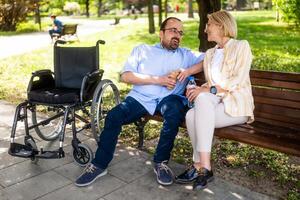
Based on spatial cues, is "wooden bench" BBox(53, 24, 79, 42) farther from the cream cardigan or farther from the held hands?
the cream cardigan

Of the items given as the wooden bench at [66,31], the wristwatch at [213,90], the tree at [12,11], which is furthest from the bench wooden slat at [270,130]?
the tree at [12,11]

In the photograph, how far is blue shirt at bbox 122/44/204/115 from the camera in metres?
4.35

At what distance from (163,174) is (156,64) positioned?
118 centimetres

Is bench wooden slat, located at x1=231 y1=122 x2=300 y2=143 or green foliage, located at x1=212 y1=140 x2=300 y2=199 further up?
bench wooden slat, located at x1=231 y1=122 x2=300 y2=143

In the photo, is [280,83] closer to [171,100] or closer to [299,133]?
[299,133]

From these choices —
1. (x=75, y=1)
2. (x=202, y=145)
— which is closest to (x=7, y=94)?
(x=202, y=145)

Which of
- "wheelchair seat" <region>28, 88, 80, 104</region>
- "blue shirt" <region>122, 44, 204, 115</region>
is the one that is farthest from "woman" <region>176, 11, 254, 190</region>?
"wheelchair seat" <region>28, 88, 80, 104</region>

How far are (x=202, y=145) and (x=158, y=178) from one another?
562 mm

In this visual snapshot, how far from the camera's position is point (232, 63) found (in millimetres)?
3840

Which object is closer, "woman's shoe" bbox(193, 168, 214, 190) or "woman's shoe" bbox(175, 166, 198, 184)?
"woman's shoe" bbox(193, 168, 214, 190)

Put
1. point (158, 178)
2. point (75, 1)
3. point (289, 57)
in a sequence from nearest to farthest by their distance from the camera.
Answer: point (158, 178)
point (289, 57)
point (75, 1)

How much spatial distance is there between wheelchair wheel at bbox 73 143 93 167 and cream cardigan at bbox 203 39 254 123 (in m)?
1.48

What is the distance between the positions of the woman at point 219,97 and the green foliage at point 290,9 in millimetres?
12747

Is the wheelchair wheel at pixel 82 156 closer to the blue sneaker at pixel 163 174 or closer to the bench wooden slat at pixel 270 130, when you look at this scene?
the blue sneaker at pixel 163 174
